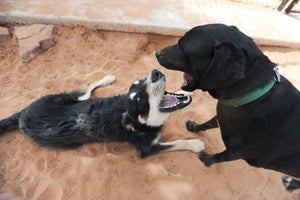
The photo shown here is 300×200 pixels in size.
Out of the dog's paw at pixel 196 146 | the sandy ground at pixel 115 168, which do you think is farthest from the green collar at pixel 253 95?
the sandy ground at pixel 115 168

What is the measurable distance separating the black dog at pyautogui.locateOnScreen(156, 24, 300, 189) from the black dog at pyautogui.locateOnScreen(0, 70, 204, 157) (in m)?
0.83

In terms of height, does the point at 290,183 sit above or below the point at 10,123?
above

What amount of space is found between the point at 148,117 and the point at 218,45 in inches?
56.6

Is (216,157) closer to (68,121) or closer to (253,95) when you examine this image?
(253,95)

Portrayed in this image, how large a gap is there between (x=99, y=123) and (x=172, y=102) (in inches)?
38.8

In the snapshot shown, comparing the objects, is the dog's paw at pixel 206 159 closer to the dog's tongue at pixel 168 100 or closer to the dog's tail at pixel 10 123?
the dog's tongue at pixel 168 100

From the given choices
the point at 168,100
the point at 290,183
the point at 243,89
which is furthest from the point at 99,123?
the point at 290,183

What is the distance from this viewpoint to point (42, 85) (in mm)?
4664

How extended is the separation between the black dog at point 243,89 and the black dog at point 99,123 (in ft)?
2.73

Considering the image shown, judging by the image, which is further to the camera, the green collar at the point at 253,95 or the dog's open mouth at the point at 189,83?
the dog's open mouth at the point at 189,83

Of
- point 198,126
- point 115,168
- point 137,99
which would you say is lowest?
point 115,168

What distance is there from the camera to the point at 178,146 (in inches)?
152

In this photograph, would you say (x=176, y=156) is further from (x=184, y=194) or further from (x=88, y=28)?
(x=88, y=28)

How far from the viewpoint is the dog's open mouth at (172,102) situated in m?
3.42
